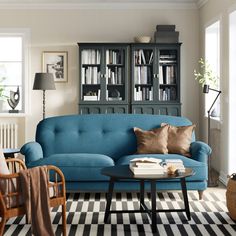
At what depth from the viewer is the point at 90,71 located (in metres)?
8.05

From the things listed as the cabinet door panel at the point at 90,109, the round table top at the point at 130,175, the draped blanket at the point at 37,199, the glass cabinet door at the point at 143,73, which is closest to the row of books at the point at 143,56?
the glass cabinet door at the point at 143,73

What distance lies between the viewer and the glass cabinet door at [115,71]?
8.05m

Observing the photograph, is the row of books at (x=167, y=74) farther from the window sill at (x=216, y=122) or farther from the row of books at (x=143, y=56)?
the window sill at (x=216, y=122)

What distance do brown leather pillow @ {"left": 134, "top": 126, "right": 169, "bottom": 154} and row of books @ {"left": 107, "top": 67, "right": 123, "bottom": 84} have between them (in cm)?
242

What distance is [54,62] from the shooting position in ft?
27.5

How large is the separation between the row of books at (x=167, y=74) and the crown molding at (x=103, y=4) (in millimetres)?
1099

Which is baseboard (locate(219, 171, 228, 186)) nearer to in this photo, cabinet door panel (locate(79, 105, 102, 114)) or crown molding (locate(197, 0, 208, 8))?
cabinet door panel (locate(79, 105, 102, 114))

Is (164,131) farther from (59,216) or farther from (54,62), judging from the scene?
(54,62)

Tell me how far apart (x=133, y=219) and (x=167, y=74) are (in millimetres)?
4025

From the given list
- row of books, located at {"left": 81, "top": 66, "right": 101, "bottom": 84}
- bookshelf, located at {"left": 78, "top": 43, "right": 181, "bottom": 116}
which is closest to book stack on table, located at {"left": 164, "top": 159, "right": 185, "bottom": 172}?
bookshelf, located at {"left": 78, "top": 43, "right": 181, "bottom": 116}

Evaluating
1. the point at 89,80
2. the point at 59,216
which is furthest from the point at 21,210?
the point at 89,80

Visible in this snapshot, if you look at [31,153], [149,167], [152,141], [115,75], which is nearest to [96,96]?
[115,75]

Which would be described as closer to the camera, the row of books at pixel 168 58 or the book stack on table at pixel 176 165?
the book stack on table at pixel 176 165

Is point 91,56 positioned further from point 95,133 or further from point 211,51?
point 95,133
